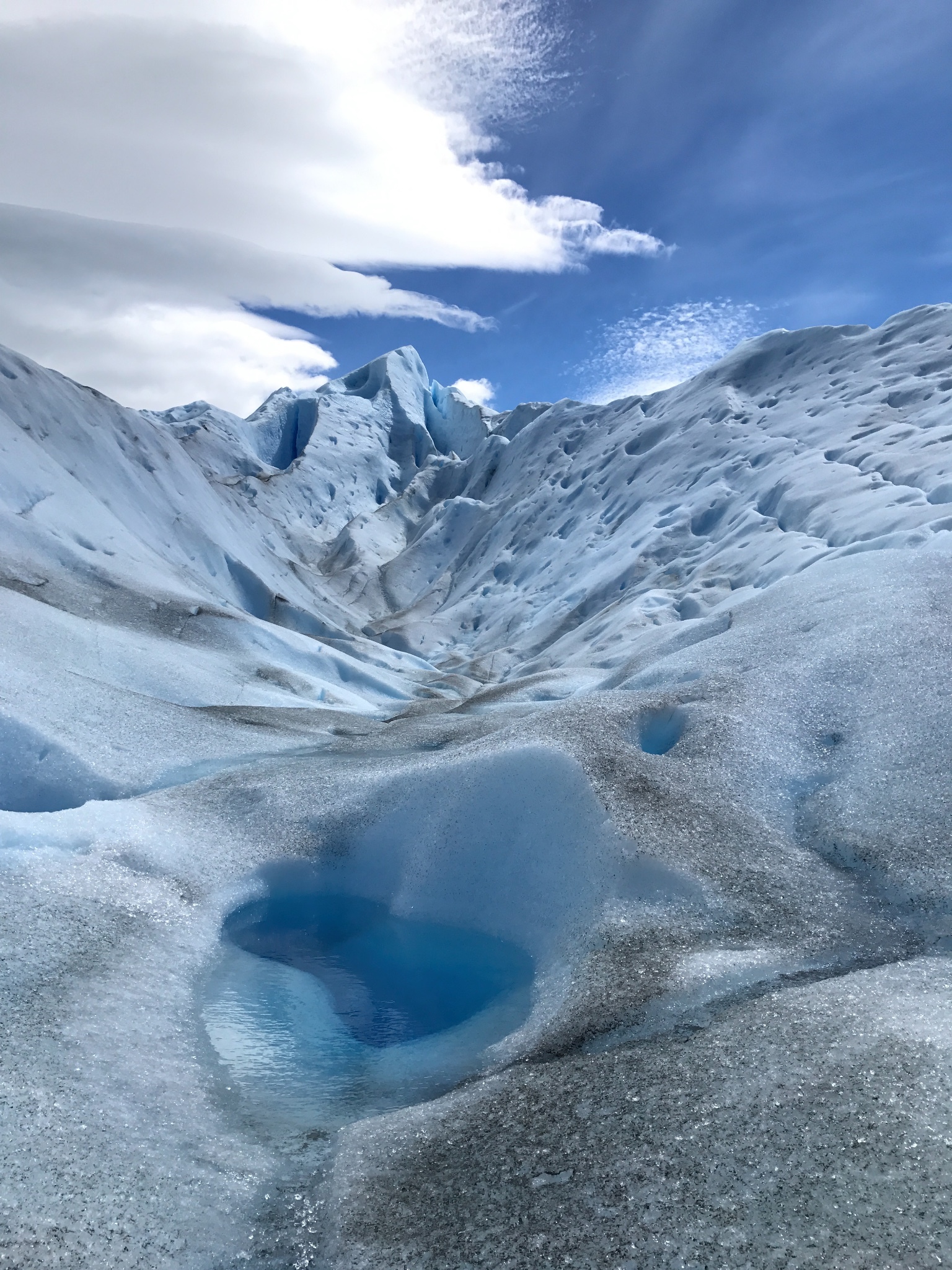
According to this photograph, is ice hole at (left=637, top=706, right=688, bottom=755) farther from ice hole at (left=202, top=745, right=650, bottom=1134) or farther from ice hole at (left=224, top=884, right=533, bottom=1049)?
ice hole at (left=224, top=884, right=533, bottom=1049)

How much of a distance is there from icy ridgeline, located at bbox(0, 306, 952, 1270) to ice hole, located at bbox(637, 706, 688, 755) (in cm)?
4

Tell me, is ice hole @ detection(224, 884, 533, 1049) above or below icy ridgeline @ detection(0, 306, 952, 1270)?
below

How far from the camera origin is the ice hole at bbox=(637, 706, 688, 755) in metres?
9.08

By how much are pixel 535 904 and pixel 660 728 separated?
314cm

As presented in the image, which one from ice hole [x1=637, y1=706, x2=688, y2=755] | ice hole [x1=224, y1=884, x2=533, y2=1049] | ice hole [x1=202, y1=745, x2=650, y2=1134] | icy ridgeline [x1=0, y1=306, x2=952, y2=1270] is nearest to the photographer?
icy ridgeline [x1=0, y1=306, x2=952, y2=1270]

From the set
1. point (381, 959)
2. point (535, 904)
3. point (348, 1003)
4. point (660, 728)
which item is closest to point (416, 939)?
point (381, 959)

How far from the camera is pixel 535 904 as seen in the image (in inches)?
271

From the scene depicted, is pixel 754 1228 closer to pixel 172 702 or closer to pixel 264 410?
pixel 172 702

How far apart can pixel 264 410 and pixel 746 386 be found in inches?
1534

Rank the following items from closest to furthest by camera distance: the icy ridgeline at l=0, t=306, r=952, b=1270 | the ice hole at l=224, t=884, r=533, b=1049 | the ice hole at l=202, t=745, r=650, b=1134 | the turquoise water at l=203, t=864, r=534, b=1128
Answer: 1. the icy ridgeline at l=0, t=306, r=952, b=1270
2. the turquoise water at l=203, t=864, r=534, b=1128
3. the ice hole at l=202, t=745, r=650, b=1134
4. the ice hole at l=224, t=884, r=533, b=1049

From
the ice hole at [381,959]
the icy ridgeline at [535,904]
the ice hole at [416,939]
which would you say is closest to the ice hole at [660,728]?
the icy ridgeline at [535,904]

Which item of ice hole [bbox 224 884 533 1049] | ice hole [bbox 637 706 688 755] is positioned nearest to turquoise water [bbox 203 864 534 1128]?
ice hole [bbox 224 884 533 1049]

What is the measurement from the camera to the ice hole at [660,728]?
357 inches

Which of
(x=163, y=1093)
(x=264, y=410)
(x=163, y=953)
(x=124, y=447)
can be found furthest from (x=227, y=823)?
(x=264, y=410)
